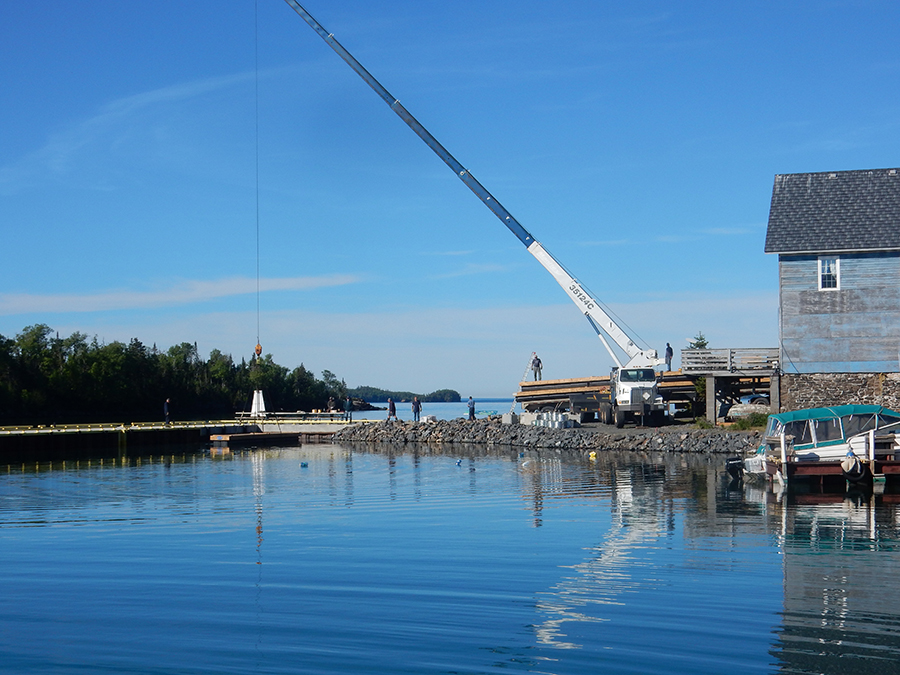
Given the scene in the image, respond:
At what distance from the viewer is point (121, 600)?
13656mm

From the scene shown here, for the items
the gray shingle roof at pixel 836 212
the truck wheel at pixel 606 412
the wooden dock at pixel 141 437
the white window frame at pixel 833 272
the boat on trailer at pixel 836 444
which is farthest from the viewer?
the wooden dock at pixel 141 437

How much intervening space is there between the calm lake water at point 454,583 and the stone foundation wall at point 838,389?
52.3 feet

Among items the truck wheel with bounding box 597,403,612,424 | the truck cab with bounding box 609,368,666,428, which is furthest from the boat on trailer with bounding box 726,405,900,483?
the truck wheel with bounding box 597,403,612,424

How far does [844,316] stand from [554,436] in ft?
51.9

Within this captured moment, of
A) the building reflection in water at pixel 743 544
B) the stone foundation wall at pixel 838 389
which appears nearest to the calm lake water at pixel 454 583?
the building reflection in water at pixel 743 544

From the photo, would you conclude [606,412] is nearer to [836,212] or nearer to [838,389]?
[838,389]

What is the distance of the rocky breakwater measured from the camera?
137 ft

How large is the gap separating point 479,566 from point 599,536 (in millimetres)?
4316

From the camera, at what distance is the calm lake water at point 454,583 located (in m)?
10.6

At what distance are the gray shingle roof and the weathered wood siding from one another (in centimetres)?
63

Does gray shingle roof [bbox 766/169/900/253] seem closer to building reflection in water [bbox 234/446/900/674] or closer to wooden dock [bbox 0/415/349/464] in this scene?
building reflection in water [bbox 234/446/900/674]

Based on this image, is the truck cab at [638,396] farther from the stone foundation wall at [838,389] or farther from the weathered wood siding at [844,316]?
the weathered wood siding at [844,316]

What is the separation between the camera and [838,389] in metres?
40.2

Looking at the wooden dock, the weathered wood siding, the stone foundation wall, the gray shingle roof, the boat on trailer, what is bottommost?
the wooden dock
